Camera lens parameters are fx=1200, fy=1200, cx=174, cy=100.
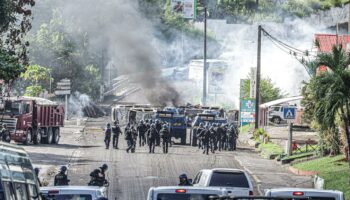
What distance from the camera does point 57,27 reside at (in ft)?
364

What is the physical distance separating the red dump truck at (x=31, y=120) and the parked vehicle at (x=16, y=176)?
38124 mm

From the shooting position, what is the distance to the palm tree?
38.9 metres

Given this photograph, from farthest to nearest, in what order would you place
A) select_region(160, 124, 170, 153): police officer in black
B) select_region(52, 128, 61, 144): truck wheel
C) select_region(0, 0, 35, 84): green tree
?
select_region(52, 128, 61, 144): truck wheel → select_region(160, 124, 170, 153): police officer in black → select_region(0, 0, 35, 84): green tree

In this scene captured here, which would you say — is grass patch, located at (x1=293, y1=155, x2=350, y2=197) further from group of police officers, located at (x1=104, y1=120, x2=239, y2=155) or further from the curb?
group of police officers, located at (x1=104, y1=120, x2=239, y2=155)

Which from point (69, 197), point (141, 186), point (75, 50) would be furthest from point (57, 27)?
point (69, 197)

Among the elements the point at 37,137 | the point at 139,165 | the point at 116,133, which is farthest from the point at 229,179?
the point at 37,137

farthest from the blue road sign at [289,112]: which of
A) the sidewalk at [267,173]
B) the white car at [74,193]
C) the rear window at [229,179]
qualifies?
the white car at [74,193]

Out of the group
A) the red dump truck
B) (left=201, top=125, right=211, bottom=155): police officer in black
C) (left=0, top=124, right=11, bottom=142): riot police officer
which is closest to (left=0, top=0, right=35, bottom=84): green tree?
(left=0, top=124, right=11, bottom=142): riot police officer

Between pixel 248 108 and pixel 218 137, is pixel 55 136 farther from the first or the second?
pixel 248 108

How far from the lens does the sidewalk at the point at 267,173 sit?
43.2 meters

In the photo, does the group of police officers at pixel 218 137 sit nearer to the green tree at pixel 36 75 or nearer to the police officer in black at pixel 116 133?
the police officer in black at pixel 116 133

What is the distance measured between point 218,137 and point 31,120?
9.70 meters

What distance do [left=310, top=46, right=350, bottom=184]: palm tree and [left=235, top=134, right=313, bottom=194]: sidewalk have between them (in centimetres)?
335

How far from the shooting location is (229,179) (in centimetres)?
2966
